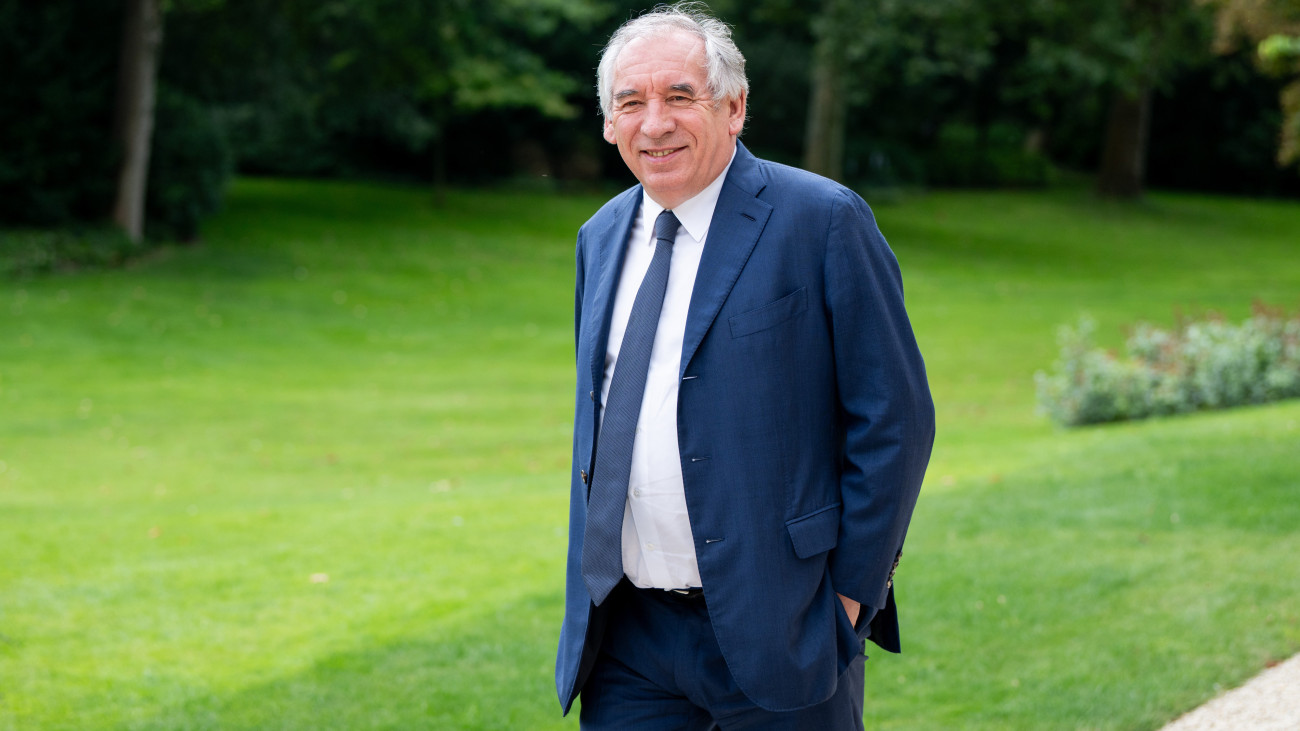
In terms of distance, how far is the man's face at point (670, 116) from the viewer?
101 inches

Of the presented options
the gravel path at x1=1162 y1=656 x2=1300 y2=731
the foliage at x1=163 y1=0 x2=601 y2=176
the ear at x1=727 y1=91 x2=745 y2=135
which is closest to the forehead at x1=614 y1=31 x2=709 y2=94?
the ear at x1=727 y1=91 x2=745 y2=135

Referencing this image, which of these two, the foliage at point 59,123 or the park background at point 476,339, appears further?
the foliage at point 59,123

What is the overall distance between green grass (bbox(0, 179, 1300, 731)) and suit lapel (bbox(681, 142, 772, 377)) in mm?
2730

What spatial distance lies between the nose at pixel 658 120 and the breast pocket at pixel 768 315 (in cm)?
43

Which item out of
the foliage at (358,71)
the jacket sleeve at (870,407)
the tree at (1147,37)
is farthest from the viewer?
the tree at (1147,37)

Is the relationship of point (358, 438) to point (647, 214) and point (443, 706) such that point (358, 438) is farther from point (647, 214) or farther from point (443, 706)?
point (647, 214)

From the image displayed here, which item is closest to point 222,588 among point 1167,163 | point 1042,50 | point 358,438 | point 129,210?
point 358,438

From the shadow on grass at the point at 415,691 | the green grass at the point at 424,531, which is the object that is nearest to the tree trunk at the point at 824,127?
the green grass at the point at 424,531

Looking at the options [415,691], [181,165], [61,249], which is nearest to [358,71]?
[181,165]

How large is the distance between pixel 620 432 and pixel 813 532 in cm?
46

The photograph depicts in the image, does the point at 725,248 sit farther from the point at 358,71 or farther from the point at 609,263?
the point at 358,71

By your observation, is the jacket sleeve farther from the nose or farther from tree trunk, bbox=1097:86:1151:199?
tree trunk, bbox=1097:86:1151:199

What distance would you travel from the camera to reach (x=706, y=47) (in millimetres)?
2576

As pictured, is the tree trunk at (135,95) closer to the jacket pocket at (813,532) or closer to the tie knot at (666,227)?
the tie knot at (666,227)
